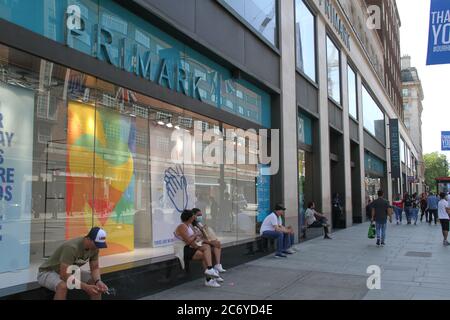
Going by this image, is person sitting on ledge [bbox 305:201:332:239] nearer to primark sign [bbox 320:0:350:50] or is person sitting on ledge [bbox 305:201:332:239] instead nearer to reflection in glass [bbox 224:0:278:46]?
reflection in glass [bbox 224:0:278:46]

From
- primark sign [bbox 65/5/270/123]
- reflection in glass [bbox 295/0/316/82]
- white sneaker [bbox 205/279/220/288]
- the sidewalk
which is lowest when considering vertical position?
the sidewalk

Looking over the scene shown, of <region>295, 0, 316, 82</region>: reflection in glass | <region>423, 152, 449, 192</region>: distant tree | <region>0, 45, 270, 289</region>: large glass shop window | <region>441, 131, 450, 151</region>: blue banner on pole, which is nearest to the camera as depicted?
<region>0, 45, 270, 289</region>: large glass shop window

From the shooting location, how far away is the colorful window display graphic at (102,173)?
23.3 feet

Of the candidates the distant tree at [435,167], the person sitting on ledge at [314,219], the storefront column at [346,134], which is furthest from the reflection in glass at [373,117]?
the distant tree at [435,167]

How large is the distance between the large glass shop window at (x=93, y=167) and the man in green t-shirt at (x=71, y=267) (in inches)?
20.5

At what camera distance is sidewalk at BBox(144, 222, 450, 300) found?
730 cm

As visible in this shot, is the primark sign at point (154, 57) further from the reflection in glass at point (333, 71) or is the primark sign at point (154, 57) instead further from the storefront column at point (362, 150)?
the storefront column at point (362, 150)

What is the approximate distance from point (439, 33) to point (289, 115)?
17.2ft

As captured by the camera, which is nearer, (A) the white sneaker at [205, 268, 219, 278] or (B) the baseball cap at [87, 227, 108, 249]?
(B) the baseball cap at [87, 227, 108, 249]

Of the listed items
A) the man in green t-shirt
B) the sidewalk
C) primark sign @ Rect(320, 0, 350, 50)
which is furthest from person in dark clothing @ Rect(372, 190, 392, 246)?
the man in green t-shirt

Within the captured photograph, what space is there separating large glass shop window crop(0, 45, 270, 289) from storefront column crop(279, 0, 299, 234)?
9.88 feet

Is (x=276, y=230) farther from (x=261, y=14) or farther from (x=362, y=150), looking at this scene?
(x=362, y=150)

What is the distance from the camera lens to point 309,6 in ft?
54.8
